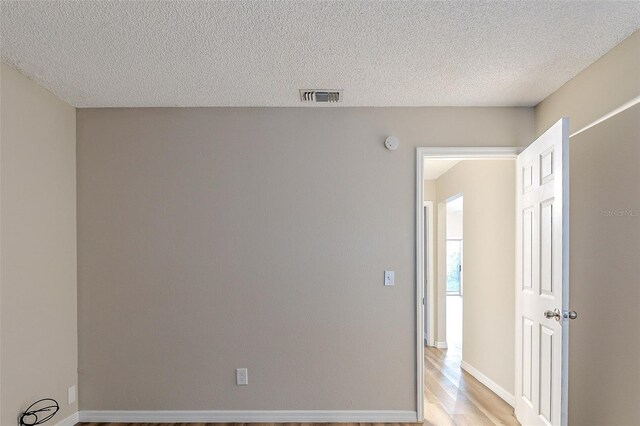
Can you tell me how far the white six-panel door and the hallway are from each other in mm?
301

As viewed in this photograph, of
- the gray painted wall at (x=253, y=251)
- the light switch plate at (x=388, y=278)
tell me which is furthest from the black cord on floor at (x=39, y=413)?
the light switch plate at (x=388, y=278)

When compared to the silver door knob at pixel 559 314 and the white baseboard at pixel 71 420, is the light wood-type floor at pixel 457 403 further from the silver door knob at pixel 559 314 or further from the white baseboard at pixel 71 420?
the silver door knob at pixel 559 314

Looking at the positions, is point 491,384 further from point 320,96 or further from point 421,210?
point 320,96

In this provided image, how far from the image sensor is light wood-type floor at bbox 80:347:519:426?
3.24m

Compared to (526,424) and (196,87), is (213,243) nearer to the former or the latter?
(196,87)

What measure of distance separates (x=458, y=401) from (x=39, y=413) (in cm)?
316

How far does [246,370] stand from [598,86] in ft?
9.89

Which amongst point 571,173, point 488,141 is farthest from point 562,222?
point 488,141

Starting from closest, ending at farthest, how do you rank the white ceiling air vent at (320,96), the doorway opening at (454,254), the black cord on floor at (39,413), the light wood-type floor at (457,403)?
the black cord on floor at (39,413) → the white ceiling air vent at (320,96) → the light wood-type floor at (457,403) → the doorway opening at (454,254)

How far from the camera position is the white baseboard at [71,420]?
305cm

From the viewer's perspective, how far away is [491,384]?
3.93 meters

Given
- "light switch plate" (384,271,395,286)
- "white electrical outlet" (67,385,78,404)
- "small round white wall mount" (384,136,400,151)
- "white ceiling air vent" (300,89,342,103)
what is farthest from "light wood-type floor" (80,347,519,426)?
"white ceiling air vent" (300,89,342,103)

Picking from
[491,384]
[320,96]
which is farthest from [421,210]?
[491,384]

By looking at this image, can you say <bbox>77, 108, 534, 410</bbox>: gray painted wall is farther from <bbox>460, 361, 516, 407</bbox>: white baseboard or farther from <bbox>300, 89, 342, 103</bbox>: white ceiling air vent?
<bbox>460, 361, 516, 407</bbox>: white baseboard
